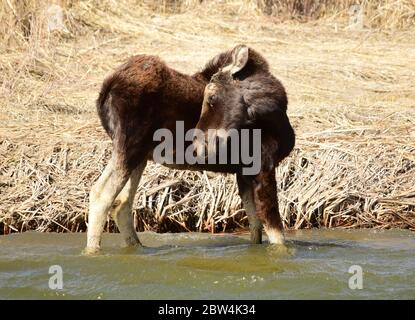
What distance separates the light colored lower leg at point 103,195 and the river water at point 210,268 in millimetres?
249

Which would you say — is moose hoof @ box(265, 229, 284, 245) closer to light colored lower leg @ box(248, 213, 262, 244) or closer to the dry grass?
light colored lower leg @ box(248, 213, 262, 244)

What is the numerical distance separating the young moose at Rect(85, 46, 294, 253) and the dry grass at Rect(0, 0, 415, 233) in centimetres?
133

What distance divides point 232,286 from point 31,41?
7.48 metres

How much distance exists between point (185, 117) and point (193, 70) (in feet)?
17.0

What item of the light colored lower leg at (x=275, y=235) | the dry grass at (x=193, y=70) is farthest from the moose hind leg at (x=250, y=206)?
the dry grass at (x=193, y=70)

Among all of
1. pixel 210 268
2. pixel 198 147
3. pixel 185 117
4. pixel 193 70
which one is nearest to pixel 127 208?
pixel 198 147

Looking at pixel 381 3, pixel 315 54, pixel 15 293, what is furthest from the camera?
pixel 381 3

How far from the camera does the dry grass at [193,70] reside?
941 centimetres

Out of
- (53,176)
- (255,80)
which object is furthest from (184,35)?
(255,80)

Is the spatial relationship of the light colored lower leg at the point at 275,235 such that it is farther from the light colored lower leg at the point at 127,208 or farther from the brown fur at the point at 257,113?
the light colored lower leg at the point at 127,208

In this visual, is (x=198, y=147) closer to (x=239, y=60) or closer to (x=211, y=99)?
(x=211, y=99)

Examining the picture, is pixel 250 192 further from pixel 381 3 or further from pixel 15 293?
pixel 381 3

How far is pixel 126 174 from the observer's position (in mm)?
7574

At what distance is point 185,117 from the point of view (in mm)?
7746
